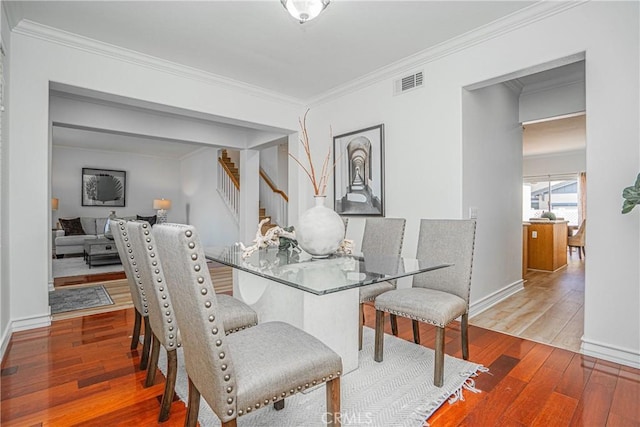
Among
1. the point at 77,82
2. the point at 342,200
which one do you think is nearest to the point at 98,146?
the point at 77,82

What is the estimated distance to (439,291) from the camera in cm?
226

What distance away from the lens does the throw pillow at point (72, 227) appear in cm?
759

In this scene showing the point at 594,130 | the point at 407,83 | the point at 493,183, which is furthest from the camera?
the point at 493,183

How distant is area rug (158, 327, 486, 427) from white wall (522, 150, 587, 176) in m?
8.40

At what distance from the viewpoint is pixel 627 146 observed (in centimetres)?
215

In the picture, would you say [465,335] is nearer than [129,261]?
No

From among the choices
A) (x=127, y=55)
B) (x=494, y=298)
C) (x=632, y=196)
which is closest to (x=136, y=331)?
(x=127, y=55)

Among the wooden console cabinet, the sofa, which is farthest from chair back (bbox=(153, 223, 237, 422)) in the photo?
the sofa

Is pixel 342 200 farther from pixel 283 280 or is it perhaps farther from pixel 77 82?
pixel 77 82

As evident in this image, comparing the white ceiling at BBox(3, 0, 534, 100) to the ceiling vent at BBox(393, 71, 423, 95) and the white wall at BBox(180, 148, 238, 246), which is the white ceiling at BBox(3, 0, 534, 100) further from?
the white wall at BBox(180, 148, 238, 246)

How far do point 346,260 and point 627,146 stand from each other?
1977 millimetres

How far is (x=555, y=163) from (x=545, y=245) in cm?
488

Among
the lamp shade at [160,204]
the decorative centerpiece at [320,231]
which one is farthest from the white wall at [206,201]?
the decorative centerpiece at [320,231]

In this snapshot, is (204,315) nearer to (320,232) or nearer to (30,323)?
(320,232)
